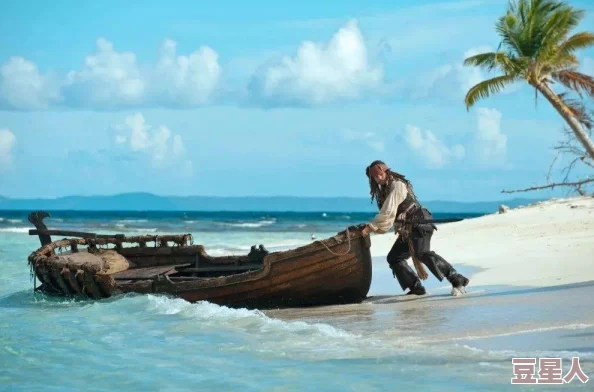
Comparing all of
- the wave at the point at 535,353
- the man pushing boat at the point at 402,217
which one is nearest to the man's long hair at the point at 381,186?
the man pushing boat at the point at 402,217

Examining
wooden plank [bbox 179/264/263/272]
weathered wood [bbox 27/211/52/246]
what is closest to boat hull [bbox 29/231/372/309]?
wooden plank [bbox 179/264/263/272]

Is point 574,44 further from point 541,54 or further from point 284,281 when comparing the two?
point 284,281

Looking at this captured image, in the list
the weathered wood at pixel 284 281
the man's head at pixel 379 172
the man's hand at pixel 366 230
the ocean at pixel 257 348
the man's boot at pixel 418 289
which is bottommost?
the ocean at pixel 257 348

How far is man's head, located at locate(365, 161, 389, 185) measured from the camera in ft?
33.9

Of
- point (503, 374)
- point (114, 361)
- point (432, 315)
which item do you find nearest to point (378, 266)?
point (432, 315)

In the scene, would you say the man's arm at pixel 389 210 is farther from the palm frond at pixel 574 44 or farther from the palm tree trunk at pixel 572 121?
the palm frond at pixel 574 44

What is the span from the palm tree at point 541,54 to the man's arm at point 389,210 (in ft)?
14.1

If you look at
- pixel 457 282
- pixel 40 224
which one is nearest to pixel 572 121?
pixel 457 282

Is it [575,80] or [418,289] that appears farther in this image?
[575,80]

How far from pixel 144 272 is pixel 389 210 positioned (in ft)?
14.7

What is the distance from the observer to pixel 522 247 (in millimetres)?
16219

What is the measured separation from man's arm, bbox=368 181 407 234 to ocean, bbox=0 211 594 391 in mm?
909

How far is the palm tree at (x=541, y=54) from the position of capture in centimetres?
1393

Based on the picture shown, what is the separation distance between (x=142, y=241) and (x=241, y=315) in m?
4.46
